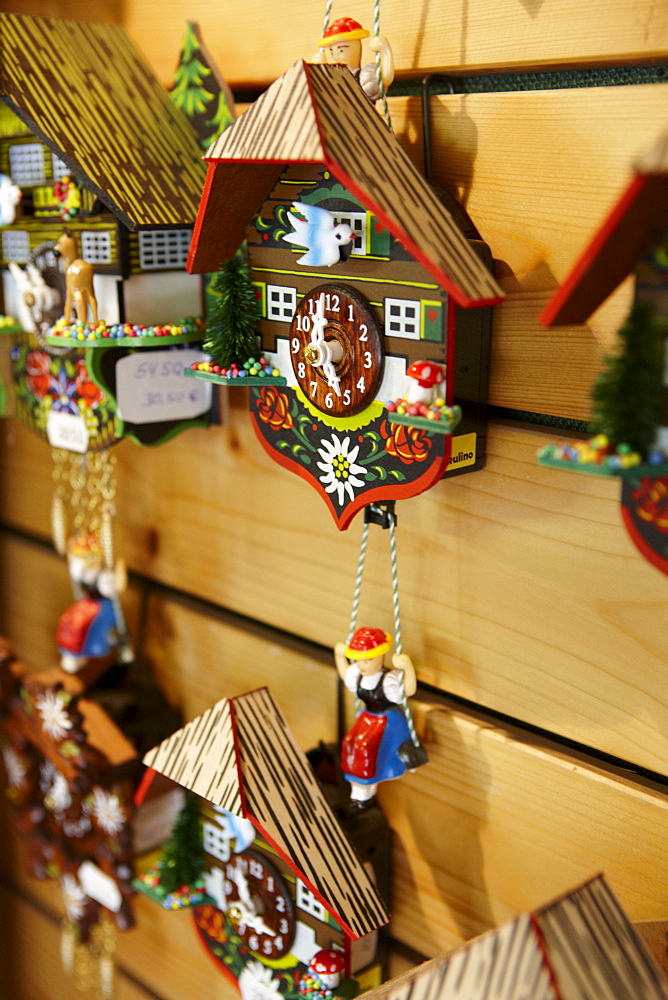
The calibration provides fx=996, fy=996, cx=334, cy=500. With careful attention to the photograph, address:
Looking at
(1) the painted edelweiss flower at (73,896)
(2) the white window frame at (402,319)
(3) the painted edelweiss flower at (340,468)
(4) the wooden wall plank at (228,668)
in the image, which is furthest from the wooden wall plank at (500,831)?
(1) the painted edelweiss flower at (73,896)

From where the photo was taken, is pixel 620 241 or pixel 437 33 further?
pixel 437 33

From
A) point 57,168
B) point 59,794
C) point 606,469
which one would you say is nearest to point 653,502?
point 606,469

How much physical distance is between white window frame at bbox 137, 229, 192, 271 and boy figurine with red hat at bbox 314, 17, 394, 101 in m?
0.21

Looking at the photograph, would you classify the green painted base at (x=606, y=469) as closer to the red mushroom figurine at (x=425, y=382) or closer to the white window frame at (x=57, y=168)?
the red mushroom figurine at (x=425, y=382)

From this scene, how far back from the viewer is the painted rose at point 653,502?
20.2 inches

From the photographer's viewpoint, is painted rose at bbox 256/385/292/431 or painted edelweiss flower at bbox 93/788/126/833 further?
painted edelweiss flower at bbox 93/788/126/833

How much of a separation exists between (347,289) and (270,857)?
0.45 metres

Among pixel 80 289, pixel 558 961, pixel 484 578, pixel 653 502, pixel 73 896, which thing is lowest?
pixel 73 896

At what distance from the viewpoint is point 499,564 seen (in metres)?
0.73

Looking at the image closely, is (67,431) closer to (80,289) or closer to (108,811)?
(80,289)

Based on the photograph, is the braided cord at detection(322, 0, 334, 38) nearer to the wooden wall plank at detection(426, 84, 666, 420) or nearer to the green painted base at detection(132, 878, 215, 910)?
the wooden wall plank at detection(426, 84, 666, 420)

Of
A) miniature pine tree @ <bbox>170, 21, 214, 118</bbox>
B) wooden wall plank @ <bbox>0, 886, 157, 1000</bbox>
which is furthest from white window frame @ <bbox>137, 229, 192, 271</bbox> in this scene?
wooden wall plank @ <bbox>0, 886, 157, 1000</bbox>

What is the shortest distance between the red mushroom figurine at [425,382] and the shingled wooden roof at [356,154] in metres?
0.06

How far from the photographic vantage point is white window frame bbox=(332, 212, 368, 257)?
2.11ft
